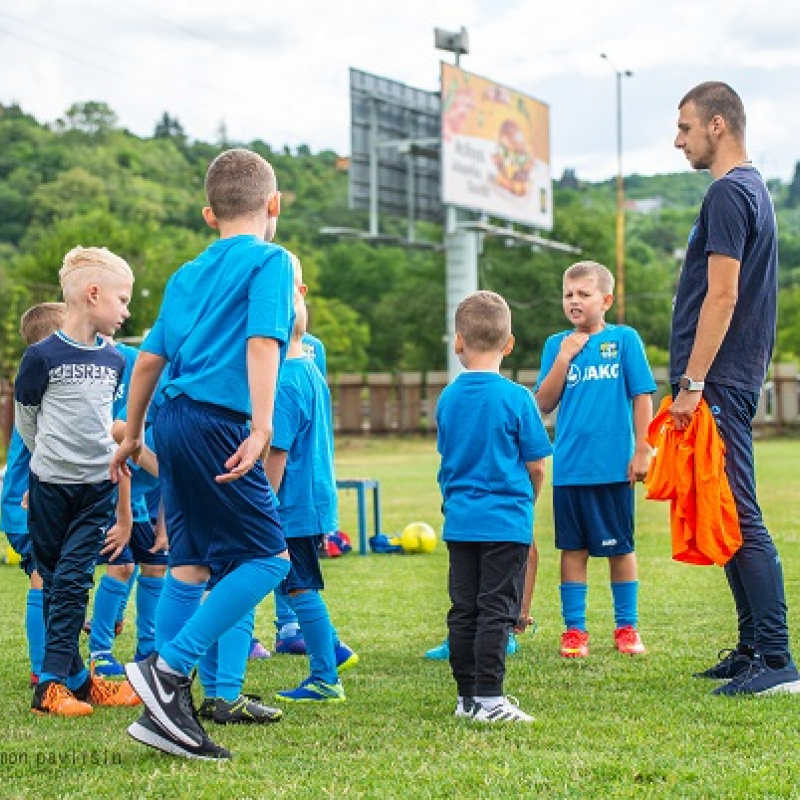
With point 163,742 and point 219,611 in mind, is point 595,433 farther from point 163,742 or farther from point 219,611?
point 163,742

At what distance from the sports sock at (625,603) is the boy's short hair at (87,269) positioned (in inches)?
109

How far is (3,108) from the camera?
9719 centimetres

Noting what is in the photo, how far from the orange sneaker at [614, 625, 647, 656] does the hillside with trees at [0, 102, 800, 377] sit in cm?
4560

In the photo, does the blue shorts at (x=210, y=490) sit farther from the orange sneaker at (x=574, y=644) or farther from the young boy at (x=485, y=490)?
the orange sneaker at (x=574, y=644)

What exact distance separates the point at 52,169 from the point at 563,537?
92.8 metres

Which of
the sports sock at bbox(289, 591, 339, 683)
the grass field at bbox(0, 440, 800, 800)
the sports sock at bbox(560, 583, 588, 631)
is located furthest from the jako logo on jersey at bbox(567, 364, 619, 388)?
the sports sock at bbox(289, 591, 339, 683)

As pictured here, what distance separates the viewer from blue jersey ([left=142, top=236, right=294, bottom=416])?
4.67 meters

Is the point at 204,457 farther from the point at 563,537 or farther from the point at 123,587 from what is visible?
the point at 563,537

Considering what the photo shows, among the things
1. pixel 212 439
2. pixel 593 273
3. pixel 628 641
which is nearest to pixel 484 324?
pixel 212 439

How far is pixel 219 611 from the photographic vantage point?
15.1 feet

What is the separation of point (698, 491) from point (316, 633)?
1.56 m

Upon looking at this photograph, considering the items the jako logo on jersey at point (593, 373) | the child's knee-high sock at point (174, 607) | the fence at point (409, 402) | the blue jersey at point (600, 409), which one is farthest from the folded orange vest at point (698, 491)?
the fence at point (409, 402)

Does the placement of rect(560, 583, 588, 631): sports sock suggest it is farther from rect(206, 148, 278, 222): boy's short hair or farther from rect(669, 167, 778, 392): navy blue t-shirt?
rect(206, 148, 278, 222): boy's short hair

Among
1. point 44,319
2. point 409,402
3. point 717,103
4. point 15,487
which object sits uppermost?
point 717,103
